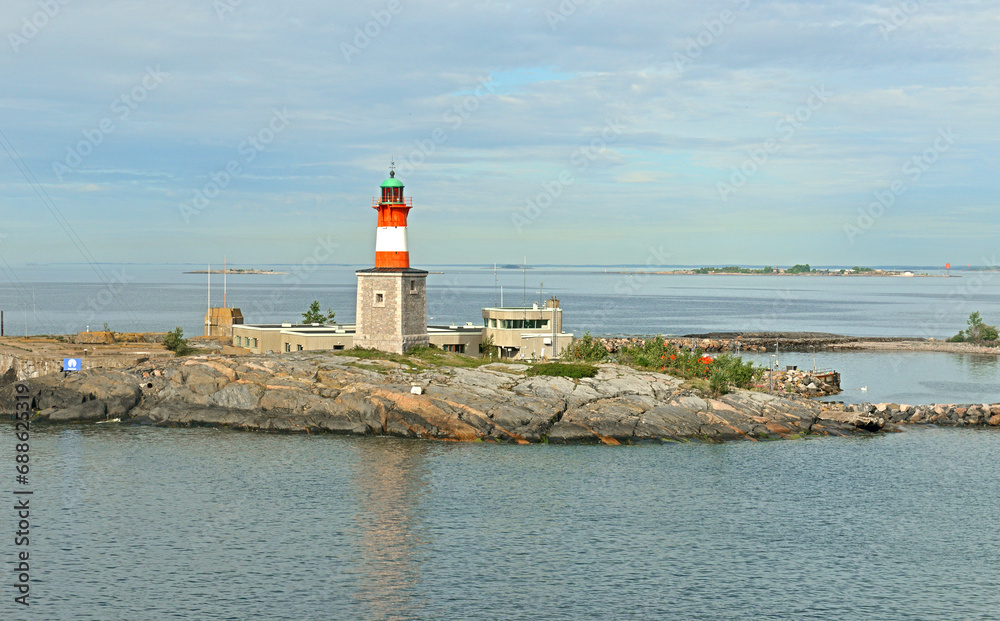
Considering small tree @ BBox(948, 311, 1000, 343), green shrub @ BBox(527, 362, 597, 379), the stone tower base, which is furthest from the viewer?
small tree @ BBox(948, 311, 1000, 343)

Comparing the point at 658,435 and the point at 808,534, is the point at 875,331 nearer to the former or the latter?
the point at 658,435

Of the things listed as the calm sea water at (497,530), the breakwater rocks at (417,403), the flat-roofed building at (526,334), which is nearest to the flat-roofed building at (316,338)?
the flat-roofed building at (526,334)

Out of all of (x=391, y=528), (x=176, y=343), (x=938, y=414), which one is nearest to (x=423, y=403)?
(x=391, y=528)

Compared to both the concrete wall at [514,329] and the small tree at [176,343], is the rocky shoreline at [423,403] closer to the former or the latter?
the small tree at [176,343]

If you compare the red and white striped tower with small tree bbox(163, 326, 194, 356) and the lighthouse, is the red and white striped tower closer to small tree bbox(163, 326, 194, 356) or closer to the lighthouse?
the lighthouse

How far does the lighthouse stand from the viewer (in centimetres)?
6332

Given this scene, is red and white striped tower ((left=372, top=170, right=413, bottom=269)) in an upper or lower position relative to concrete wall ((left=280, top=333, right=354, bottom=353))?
upper

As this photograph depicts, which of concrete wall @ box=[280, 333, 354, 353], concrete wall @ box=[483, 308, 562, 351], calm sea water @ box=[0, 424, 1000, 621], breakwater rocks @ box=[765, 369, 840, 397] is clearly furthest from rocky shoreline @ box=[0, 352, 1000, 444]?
breakwater rocks @ box=[765, 369, 840, 397]

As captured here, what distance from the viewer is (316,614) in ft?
92.6

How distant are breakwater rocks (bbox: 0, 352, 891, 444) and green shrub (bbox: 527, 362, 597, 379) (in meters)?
0.69

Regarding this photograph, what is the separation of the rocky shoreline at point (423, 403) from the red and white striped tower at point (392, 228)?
758cm

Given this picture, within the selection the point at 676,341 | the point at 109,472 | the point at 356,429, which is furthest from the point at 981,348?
the point at 109,472

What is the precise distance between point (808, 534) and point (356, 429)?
85.8 ft

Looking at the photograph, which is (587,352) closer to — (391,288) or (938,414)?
(391,288)
